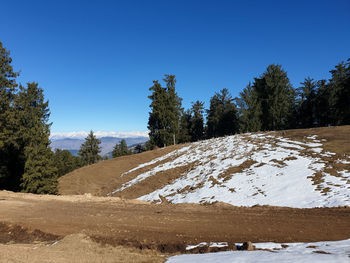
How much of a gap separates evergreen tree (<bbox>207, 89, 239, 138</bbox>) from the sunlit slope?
1376 inches

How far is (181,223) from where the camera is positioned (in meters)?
10.8

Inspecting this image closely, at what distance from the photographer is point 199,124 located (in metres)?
71.7

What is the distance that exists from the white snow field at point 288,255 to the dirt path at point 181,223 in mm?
831

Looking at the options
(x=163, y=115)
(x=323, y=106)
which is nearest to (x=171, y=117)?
(x=163, y=115)

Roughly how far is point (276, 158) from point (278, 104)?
34758mm

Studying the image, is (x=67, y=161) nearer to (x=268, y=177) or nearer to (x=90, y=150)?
(x=90, y=150)

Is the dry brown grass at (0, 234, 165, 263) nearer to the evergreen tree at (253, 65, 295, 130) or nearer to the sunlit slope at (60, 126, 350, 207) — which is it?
the sunlit slope at (60, 126, 350, 207)

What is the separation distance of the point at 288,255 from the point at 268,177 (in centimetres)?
1115

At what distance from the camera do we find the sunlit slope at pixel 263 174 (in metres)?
13.7

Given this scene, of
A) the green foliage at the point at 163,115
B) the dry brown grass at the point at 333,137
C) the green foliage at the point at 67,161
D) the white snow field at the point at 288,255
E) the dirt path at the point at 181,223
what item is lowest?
the green foliage at the point at 67,161

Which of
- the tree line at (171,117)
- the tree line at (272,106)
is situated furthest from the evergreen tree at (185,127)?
the tree line at (272,106)

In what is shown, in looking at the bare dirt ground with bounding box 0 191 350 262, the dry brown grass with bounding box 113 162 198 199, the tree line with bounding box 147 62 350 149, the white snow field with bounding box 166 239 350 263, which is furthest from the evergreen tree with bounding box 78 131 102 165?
the white snow field with bounding box 166 239 350 263

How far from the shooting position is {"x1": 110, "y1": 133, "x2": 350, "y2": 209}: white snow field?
13.4 meters

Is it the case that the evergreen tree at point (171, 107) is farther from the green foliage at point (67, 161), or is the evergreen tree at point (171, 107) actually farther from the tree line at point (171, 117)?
the green foliage at point (67, 161)
